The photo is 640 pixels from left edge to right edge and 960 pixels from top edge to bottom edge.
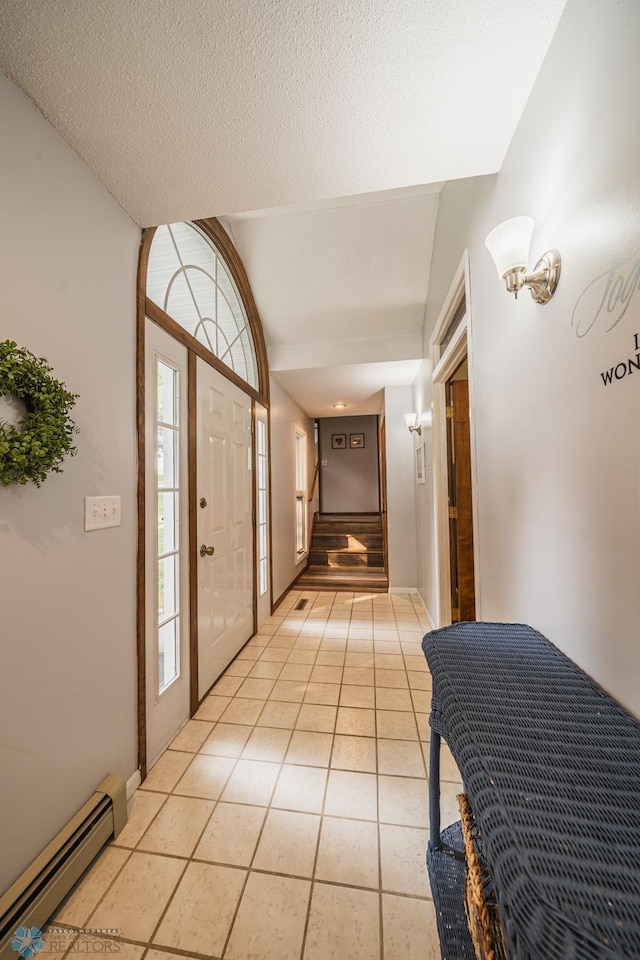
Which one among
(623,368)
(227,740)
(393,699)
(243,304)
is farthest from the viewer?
(243,304)

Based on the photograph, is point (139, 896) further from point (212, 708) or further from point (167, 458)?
point (167, 458)

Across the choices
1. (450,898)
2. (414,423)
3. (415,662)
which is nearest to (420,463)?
(414,423)

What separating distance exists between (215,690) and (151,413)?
1.73 metres

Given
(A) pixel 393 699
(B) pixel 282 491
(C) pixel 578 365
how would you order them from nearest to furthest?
(C) pixel 578 365, (A) pixel 393 699, (B) pixel 282 491

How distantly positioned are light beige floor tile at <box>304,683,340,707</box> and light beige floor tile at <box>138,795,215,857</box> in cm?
79

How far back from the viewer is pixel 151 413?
1666 mm

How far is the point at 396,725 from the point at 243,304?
323cm

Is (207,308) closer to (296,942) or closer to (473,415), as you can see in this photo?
(473,415)

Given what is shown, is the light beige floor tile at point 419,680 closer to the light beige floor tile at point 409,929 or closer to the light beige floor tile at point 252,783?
the light beige floor tile at point 252,783

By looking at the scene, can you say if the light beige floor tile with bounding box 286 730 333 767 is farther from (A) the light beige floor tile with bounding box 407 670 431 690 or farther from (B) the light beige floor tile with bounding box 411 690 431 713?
(A) the light beige floor tile with bounding box 407 670 431 690

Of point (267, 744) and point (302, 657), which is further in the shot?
point (302, 657)

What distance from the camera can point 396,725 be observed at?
1.88m

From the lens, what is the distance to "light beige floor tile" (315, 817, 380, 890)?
3.76 feet

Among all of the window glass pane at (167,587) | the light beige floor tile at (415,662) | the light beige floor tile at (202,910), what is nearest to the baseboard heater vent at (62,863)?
the light beige floor tile at (202,910)
